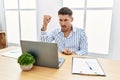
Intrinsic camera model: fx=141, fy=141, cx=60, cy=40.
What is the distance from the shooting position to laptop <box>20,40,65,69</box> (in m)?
1.10

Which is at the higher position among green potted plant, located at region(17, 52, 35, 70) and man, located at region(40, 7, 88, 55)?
man, located at region(40, 7, 88, 55)

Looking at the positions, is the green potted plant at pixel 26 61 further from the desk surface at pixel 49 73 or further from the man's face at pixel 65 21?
the man's face at pixel 65 21

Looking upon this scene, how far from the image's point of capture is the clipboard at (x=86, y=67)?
1.08 metres

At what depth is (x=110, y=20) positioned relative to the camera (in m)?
2.50

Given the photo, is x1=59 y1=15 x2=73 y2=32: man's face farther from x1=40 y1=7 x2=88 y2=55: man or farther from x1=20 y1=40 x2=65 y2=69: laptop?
x1=20 y1=40 x2=65 y2=69: laptop

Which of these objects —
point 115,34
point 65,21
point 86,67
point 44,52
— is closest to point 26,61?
point 44,52

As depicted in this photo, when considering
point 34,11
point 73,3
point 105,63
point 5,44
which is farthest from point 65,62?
point 5,44

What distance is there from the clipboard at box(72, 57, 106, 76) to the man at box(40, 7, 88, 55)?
17.5 inches

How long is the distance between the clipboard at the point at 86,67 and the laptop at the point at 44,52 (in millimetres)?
158

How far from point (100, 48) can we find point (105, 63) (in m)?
1.43

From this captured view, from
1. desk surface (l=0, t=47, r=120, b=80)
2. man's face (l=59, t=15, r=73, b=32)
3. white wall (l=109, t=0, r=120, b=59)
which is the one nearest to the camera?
desk surface (l=0, t=47, r=120, b=80)

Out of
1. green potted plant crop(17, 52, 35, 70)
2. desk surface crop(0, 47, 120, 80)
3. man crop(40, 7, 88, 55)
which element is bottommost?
desk surface crop(0, 47, 120, 80)

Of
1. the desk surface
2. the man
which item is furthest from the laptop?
the man

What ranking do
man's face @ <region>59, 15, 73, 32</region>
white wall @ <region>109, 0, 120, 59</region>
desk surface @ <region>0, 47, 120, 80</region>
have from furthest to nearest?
white wall @ <region>109, 0, 120, 59</region> < man's face @ <region>59, 15, 73, 32</region> < desk surface @ <region>0, 47, 120, 80</region>
